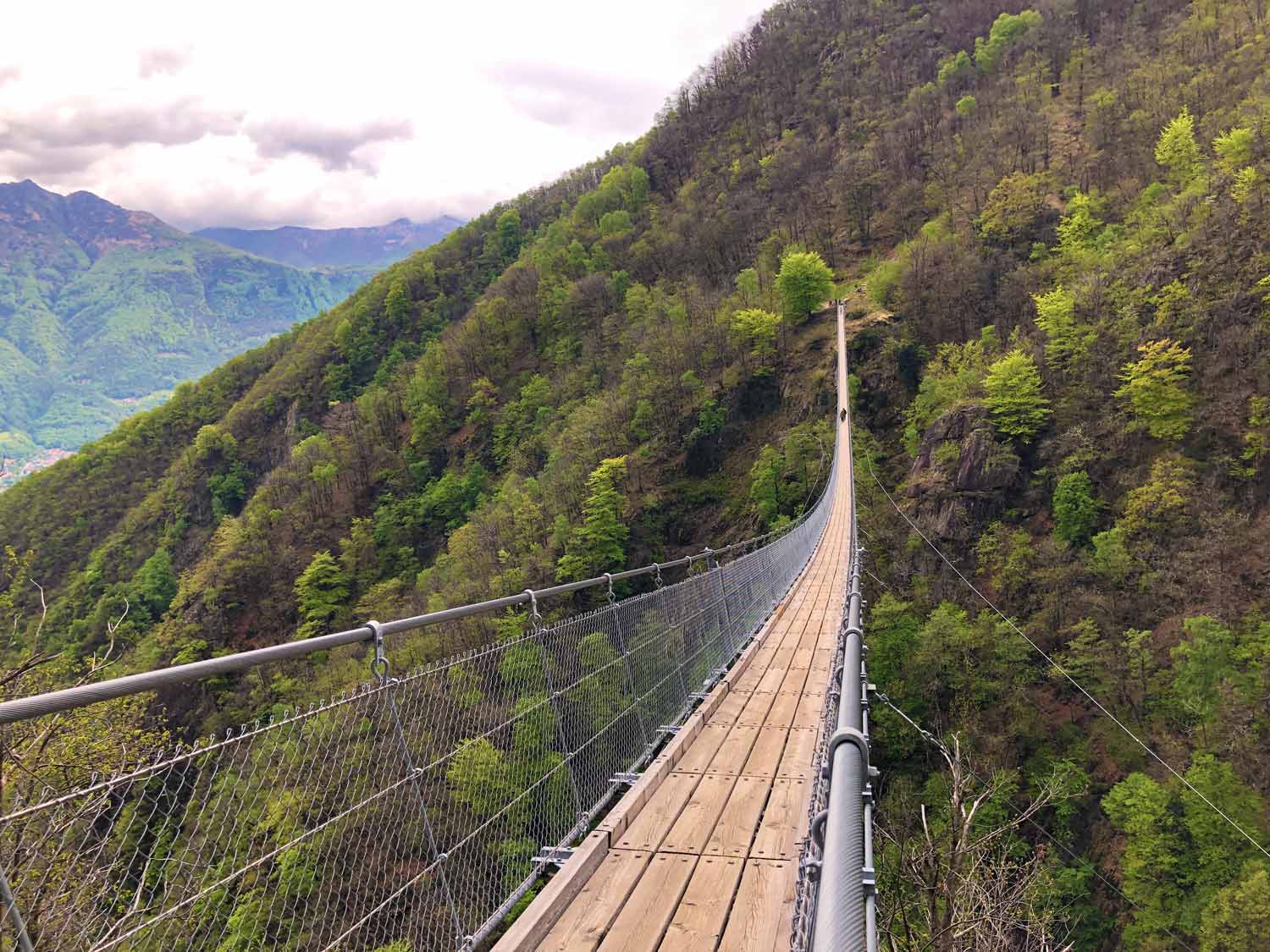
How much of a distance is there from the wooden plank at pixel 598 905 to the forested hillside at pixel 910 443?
9.25 ft

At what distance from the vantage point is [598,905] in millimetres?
2838

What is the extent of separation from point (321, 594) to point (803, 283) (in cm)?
3416

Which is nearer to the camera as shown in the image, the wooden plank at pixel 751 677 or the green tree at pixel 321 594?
the wooden plank at pixel 751 677

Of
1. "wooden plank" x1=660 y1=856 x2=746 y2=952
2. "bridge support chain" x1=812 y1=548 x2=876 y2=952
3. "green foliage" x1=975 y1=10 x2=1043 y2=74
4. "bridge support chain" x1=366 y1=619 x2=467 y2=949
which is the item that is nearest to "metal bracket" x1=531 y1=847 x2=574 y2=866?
"wooden plank" x1=660 y1=856 x2=746 y2=952

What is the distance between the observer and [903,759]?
23.3 meters

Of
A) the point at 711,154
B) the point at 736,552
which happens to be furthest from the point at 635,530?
the point at 711,154

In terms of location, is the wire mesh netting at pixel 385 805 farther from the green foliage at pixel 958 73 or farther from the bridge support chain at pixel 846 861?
the green foliage at pixel 958 73

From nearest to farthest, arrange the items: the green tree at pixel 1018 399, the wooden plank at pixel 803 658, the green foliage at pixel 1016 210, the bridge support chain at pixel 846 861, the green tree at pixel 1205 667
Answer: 1. the bridge support chain at pixel 846 861
2. the wooden plank at pixel 803 658
3. the green tree at pixel 1205 667
4. the green tree at pixel 1018 399
5. the green foliage at pixel 1016 210

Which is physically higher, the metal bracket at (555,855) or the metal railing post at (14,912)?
the metal railing post at (14,912)

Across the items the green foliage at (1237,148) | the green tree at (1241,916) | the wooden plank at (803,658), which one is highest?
the green foliage at (1237,148)

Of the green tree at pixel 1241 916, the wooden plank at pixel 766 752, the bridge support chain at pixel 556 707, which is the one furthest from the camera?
the green tree at pixel 1241 916

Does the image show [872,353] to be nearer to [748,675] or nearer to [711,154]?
[748,675]

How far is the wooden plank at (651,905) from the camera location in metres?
2.60

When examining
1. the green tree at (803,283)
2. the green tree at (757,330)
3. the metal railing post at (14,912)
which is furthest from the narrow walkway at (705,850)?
the green tree at (803,283)
